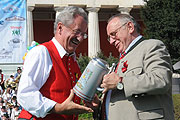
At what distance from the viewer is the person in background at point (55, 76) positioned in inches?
113

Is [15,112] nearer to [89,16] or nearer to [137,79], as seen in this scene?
[137,79]

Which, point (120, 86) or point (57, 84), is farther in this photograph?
point (57, 84)

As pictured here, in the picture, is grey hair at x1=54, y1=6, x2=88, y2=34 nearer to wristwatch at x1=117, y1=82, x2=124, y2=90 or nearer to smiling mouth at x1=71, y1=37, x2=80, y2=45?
smiling mouth at x1=71, y1=37, x2=80, y2=45

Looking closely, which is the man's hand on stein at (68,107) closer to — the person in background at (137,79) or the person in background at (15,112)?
the person in background at (137,79)

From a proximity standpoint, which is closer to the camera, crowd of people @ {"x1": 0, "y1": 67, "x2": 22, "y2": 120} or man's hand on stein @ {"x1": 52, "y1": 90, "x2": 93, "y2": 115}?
man's hand on stein @ {"x1": 52, "y1": 90, "x2": 93, "y2": 115}

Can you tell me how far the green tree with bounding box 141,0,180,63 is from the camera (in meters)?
20.3

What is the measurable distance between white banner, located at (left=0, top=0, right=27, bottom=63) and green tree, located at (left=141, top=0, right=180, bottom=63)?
8.20m

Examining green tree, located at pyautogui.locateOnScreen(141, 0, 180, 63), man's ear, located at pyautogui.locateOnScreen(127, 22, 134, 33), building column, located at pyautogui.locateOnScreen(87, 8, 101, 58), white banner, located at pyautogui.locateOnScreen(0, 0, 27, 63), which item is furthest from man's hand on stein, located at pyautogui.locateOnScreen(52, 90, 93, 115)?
building column, located at pyautogui.locateOnScreen(87, 8, 101, 58)

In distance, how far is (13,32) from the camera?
21.3 metres

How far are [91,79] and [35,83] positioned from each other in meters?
0.54

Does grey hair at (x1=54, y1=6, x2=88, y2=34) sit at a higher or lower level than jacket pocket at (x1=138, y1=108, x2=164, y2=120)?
higher

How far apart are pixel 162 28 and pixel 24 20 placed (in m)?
9.17

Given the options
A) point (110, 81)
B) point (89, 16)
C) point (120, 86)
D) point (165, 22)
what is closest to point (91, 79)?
point (110, 81)

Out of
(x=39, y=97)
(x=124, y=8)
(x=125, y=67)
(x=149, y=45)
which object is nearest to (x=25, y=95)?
(x=39, y=97)
